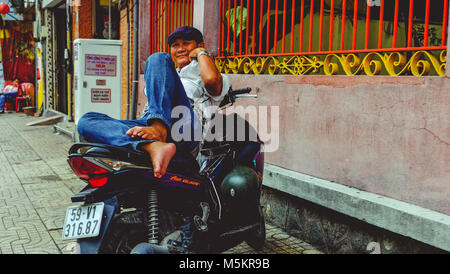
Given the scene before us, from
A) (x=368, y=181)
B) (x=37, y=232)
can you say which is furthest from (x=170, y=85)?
(x=37, y=232)

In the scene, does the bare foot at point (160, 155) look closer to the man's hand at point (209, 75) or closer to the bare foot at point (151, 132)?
the bare foot at point (151, 132)

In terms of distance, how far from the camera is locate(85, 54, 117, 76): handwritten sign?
8.73 meters

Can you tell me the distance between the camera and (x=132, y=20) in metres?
8.68

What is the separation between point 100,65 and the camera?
29.1 feet

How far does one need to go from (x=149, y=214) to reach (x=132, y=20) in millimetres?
6814

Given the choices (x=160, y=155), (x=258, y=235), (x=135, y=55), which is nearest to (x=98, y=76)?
(x=135, y=55)

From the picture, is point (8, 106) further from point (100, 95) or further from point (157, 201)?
point (157, 201)

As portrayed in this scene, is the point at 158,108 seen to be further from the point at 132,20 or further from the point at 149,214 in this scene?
the point at 132,20

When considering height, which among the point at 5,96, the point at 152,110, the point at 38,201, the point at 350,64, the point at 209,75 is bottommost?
the point at 38,201

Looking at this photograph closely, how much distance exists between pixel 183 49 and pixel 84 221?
62.0 inches

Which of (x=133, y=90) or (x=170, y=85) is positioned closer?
(x=170, y=85)

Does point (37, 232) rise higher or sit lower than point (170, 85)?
lower

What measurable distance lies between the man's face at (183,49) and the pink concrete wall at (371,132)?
1.12 m

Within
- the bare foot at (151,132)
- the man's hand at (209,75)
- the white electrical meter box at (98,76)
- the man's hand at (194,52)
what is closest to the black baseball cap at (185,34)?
the man's hand at (194,52)
